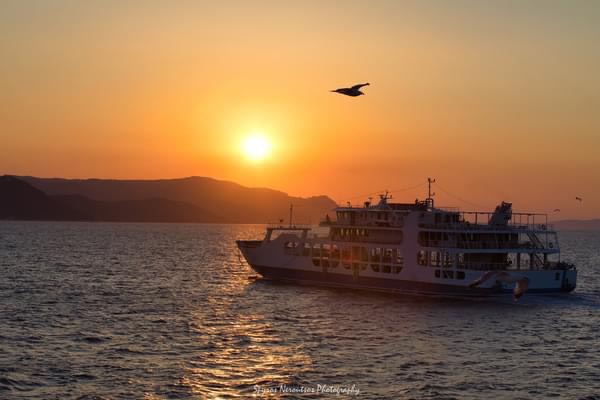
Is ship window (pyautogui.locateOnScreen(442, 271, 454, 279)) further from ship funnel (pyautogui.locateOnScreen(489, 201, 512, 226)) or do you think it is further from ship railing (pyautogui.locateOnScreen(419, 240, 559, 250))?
ship funnel (pyautogui.locateOnScreen(489, 201, 512, 226))

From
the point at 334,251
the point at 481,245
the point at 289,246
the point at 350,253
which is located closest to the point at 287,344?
the point at 481,245

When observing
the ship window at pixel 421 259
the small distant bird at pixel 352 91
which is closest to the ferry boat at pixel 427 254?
the ship window at pixel 421 259

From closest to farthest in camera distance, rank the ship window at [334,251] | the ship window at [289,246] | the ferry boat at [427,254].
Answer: the ferry boat at [427,254] → the ship window at [334,251] → the ship window at [289,246]

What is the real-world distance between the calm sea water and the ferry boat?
1727 mm

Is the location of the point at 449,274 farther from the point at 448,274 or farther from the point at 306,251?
the point at 306,251

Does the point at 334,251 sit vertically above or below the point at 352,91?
below

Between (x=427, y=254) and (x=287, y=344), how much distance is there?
25769 millimetres

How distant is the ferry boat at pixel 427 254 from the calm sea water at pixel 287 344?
68.0 inches

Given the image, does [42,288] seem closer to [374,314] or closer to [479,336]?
[374,314]

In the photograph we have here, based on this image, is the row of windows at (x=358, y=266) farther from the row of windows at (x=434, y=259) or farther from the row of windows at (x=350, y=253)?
the row of windows at (x=434, y=259)

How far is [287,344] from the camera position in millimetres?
39312

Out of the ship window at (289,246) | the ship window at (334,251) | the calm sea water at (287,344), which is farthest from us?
the ship window at (289,246)

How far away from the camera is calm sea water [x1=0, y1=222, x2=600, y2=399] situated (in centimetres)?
3067

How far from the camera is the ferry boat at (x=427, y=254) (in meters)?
59.3
